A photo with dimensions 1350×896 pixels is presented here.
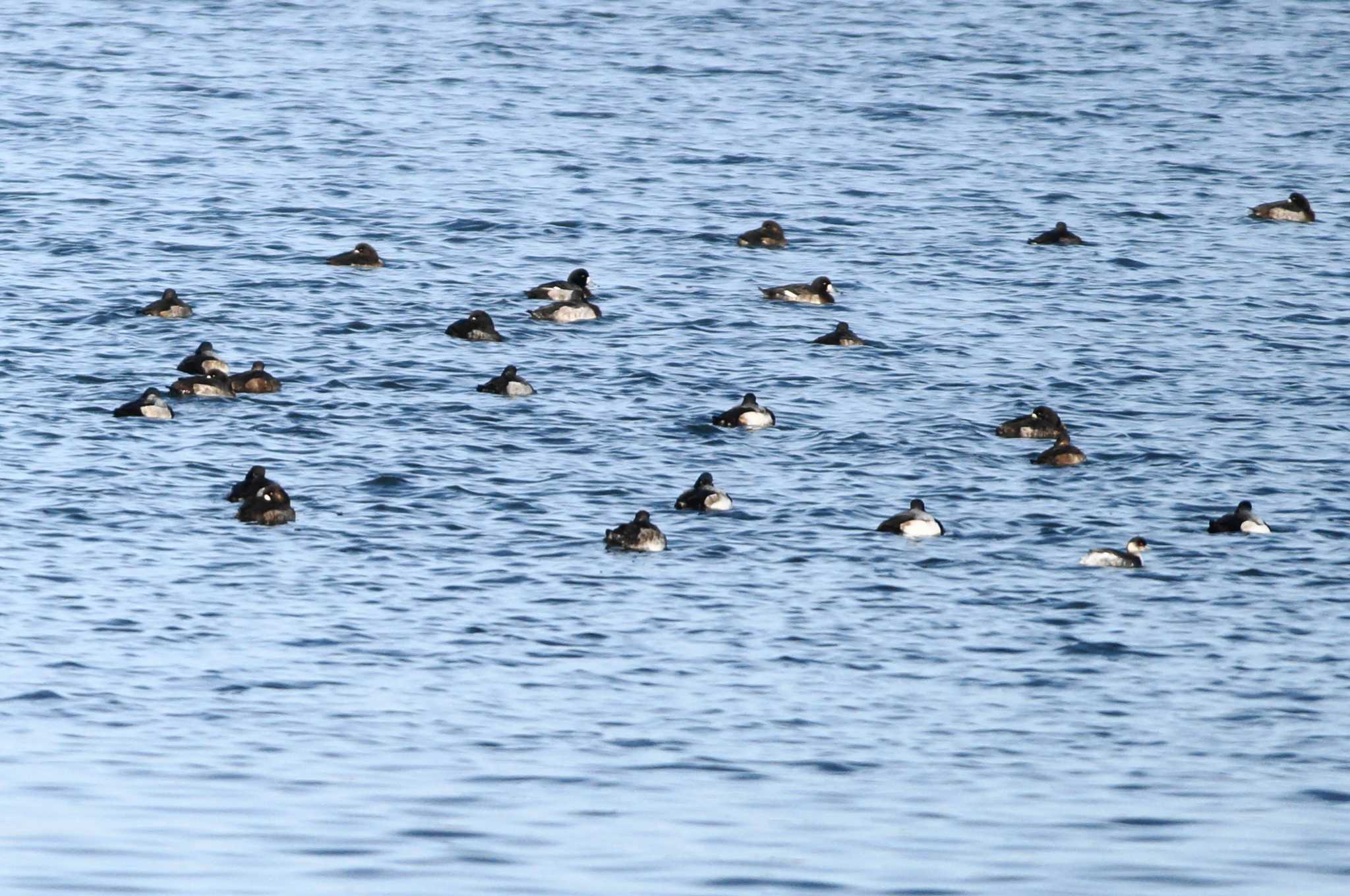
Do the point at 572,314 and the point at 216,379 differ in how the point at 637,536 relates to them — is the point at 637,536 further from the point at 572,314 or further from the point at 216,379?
the point at 572,314

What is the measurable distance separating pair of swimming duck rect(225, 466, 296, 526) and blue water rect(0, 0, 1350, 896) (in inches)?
6.9

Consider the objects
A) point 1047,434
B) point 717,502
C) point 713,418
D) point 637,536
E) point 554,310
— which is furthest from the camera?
point 554,310

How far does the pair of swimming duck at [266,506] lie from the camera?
25.2 meters

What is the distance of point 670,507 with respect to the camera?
27.0 m

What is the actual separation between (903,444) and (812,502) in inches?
132

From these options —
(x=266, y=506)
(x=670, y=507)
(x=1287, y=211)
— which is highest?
(x=266, y=506)

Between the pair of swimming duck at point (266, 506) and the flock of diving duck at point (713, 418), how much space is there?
0.01m

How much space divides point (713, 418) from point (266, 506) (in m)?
7.93

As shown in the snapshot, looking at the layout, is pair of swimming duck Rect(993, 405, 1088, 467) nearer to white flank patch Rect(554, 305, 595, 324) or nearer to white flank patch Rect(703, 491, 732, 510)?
white flank patch Rect(703, 491, 732, 510)

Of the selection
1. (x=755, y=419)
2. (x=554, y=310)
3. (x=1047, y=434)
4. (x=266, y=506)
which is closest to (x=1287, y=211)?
(x=554, y=310)

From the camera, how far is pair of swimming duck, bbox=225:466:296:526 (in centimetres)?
2525

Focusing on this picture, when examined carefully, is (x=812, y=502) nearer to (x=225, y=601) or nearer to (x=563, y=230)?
(x=225, y=601)

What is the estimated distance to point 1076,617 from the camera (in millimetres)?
23266

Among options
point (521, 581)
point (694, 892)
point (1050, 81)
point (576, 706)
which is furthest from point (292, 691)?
point (1050, 81)
